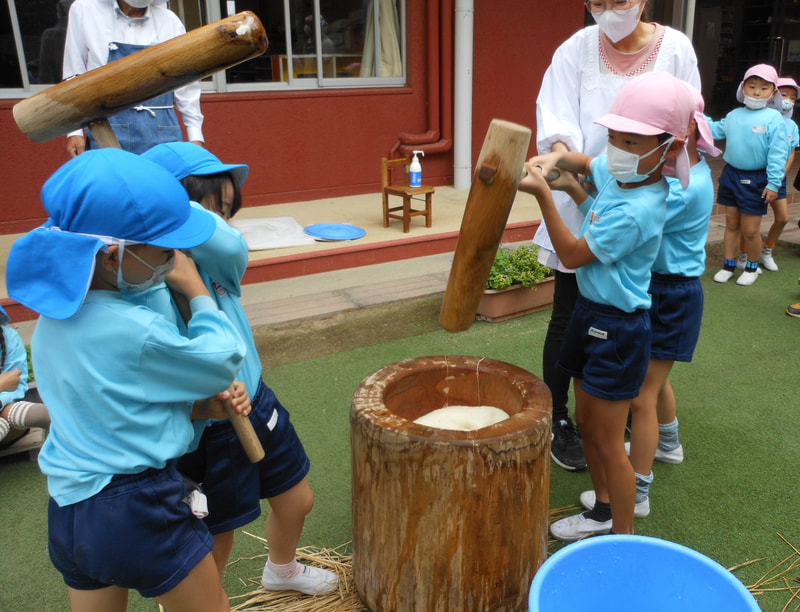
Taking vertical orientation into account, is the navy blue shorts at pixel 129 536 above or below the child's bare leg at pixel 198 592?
above

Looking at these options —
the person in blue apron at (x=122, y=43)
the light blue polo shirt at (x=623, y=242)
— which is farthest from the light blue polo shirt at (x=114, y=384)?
the person in blue apron at (x=122, y=43)

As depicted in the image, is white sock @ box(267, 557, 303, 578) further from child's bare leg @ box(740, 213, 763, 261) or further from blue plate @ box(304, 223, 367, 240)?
child's bare leg @ box(740, 213, 763, 261)

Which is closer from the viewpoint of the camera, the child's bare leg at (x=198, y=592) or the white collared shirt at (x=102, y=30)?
the child's bare leg at (x=198, y=592)

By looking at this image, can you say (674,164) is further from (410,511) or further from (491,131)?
(410,511)

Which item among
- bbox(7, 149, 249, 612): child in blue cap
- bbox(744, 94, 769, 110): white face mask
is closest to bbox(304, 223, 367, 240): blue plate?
bbox(744, 94, 769, 110): white face mask

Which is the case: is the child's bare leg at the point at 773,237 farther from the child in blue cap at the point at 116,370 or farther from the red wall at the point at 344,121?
the child in blue cap at the point at 116,370

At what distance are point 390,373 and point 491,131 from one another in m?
0.85

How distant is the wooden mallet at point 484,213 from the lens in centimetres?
180

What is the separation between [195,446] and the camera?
181cm

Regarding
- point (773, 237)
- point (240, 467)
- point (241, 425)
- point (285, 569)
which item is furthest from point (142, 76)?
point (773, 237)

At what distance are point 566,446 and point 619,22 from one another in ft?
5.66

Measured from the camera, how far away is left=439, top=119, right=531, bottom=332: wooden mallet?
1803mm

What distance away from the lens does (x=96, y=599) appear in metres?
1.61

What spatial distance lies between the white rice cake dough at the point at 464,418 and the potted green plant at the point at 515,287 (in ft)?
6.93
